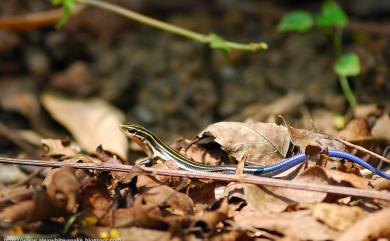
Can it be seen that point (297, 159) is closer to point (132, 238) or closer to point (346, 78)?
point (132, 238)

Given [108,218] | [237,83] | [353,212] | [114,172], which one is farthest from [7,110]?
[353,212]

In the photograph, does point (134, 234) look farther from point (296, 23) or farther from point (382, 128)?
point (296, 23)

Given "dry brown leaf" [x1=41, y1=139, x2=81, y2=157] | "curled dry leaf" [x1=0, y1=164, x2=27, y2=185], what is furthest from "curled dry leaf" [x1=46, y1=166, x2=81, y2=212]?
"curled dry leaf" [x1=0, y1=164, x2=27, y2=185]

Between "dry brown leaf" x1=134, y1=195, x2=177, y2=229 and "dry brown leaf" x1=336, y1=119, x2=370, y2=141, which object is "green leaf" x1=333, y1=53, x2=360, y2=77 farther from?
"dry brown leaf" x1=134, y1=195, x2=177, y2=229

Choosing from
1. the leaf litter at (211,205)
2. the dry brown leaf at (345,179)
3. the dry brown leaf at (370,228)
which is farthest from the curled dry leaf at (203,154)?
the dry brown leaf at (370,228)

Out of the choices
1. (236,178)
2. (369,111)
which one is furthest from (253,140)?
(369,111)

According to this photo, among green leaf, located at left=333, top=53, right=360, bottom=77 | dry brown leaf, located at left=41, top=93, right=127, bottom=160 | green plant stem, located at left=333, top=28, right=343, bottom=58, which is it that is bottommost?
dry brown leaf, located at left=41, top=93, right=127, bottom=160

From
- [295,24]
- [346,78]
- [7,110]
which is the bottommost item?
[7,110]
